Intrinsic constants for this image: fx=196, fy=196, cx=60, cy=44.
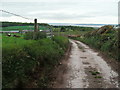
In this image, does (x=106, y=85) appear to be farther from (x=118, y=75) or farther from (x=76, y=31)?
(x=76, y=31)

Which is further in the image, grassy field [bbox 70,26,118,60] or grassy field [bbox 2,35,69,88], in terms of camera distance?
grassy field [bbox 70,26,118,60]

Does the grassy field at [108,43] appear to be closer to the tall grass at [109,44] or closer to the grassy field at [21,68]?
the tall grass at [109,44]

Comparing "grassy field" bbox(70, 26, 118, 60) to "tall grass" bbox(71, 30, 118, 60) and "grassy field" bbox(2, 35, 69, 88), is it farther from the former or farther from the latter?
"grassy field" bbox(2, 35, 69, 88)

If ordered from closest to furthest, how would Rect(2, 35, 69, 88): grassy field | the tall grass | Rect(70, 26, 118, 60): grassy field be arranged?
Rect(2, 35, 69, 88): grassy field, the tall grass, Rect(70, 26, 118, 60): grassy field

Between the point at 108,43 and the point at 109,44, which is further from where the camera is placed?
the point at 108,43

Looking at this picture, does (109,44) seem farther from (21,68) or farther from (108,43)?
(21,68)

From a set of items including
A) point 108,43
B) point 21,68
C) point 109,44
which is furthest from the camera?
point 108,43

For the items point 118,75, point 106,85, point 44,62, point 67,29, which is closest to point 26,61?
point 44,62

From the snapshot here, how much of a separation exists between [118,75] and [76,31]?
7146 centimetres

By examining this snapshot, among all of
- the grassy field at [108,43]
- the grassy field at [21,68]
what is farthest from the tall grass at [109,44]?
the grassy field at [21,68]

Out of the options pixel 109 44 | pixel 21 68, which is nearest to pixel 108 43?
pixel 109 44

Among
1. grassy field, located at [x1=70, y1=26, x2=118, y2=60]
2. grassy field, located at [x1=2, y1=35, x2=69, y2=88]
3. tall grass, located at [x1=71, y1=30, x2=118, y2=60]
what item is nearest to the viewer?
grassy field, located at [x1=2, y1=35, x2=69, y2=88]

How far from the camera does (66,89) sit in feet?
23.6

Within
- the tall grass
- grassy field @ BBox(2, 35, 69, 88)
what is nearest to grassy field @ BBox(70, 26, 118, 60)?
the tall grass
